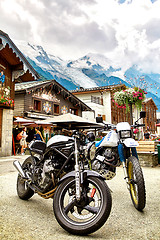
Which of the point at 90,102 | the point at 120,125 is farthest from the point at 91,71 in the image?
the point at 120,125

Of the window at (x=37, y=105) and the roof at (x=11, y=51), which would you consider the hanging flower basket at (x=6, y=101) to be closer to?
the roof at (x=11, y=51)

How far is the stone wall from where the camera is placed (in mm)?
11723

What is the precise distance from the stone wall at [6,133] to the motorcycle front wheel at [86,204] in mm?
10155

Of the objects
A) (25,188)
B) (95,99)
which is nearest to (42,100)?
(95,99)

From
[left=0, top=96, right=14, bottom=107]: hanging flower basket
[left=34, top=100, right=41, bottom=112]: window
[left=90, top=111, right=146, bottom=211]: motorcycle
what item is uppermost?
[left=34, top=100, right=41, bottom=112]: window

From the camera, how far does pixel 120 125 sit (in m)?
3.54

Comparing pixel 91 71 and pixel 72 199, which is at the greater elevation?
pixel 91 71

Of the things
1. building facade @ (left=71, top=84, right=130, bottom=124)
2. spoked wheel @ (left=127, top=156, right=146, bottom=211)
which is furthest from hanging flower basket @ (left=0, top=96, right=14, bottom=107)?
building facade @ (left=71, top=84, right=130, bottom=124)

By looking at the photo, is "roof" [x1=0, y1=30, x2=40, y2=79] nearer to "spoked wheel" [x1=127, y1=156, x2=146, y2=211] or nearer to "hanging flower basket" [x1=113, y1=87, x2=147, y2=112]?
"hanging flower basket" [x1=113, y1=87, x2=147, y2=112]

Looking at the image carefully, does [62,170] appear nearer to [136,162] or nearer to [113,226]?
[113,226]

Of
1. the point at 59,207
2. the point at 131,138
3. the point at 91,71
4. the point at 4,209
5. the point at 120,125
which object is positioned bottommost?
the point at 4,209

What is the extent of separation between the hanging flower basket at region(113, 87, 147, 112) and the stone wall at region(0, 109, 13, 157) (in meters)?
6.76

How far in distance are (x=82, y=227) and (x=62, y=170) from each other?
78cm

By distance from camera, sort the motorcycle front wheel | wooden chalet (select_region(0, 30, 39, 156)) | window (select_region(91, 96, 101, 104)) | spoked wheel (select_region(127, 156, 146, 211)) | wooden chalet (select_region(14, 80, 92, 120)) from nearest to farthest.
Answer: the motorcycle front wheel
spoked wheel (select_region(127, 156, 146, 211))
wooden chalet (select_region(0, 30, 39, 156))
wooden chalet (select_region(14, 80, 92, 120))
window (select_region(91, 96, 101, 104))
